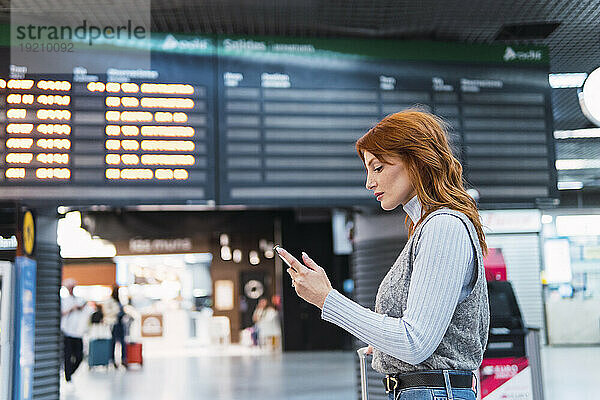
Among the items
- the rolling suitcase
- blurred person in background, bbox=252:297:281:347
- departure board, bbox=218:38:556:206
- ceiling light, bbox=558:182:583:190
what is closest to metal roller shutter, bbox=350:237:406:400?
departure board, bbox=218:38:556:206

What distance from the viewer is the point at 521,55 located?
4789mm

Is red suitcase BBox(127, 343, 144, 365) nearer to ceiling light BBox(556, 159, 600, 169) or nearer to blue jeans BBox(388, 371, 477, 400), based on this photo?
ceiling light BBox(556, 159, 600, 169)

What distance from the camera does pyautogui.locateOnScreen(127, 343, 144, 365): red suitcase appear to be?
12820 mm

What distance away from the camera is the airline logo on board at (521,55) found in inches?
188

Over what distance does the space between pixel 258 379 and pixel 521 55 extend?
20.5ft

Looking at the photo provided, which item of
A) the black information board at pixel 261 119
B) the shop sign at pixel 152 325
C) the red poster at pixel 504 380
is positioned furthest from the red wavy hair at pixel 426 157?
the shop sign at pixel 152 325

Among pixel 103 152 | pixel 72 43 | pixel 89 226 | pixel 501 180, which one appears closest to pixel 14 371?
pixel 103 152

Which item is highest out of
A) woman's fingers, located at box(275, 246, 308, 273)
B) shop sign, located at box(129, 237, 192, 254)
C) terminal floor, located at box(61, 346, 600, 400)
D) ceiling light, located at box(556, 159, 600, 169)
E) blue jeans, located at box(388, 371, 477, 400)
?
shop sign, located at box(129, 237, 192, 254)

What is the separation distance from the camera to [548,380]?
8492 millimetres

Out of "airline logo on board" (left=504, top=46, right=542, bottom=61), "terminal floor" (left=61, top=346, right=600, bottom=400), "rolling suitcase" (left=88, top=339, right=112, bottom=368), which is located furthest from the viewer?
"rolling suitcase" (left=88, top=339, right=112, bottom=368)

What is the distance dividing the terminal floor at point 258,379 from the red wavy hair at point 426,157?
14.7ft

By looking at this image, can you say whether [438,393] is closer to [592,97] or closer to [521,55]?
[592,97]

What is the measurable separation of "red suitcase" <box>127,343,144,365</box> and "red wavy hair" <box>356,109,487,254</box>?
39.6 ft

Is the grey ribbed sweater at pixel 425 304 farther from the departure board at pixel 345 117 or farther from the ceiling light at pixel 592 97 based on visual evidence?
the departure board at pixel 345 117
